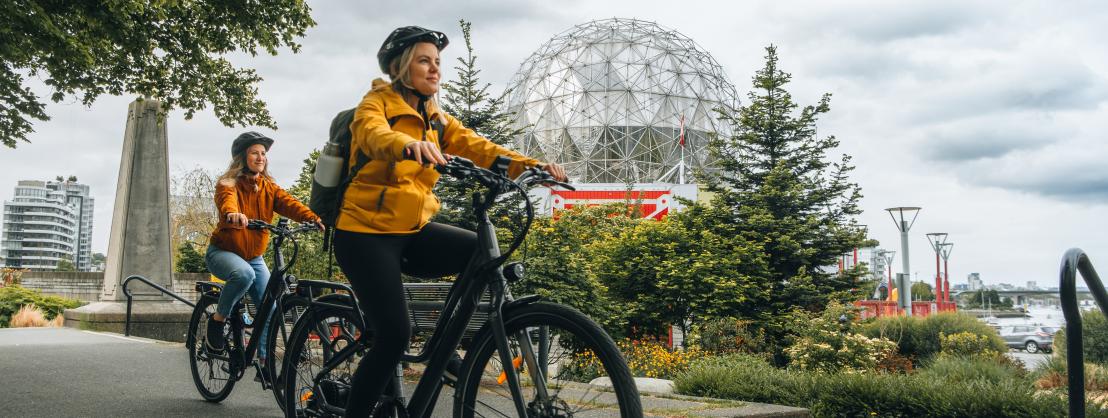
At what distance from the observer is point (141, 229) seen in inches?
557

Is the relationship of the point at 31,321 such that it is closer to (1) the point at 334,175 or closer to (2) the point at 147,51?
(2) the point at 147,51

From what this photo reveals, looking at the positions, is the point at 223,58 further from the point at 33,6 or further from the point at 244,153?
the point at 244,153

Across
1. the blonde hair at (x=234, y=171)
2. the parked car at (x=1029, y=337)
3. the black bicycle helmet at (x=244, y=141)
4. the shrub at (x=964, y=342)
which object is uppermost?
the black bicycle helmet at (x=244, y=141)

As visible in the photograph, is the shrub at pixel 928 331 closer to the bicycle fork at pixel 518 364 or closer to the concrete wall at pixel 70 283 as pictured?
the concrete wall at pixel 70 283

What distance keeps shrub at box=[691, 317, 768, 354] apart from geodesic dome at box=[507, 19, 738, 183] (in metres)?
41.2

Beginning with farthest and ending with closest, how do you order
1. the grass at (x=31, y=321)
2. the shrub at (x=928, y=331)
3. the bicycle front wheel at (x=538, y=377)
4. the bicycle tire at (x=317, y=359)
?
the shrub at (x=928, y=331) < the grass at (x=31, y=321) < the bicycle tire at (x=317, y=359) < the bicycle front wheel at (x=538, y=377)

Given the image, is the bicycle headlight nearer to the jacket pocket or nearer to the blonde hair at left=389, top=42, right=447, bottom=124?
the jacket pocket

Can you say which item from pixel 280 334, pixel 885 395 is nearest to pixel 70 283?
pixel 280 334

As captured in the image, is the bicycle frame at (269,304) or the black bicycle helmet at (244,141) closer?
the bicycle frame at (269,304)

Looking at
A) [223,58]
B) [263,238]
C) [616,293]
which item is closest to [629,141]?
[616,293]

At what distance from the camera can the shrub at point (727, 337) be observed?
57.2 ft

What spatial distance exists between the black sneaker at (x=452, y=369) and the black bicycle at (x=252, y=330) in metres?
1.58

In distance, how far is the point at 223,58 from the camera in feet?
40.3

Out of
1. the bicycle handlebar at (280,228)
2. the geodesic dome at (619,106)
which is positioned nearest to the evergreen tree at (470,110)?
the bicycle handlebar at (280,228)
